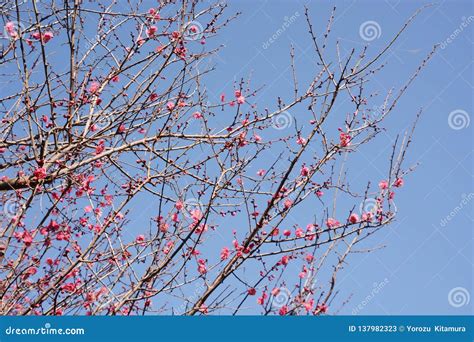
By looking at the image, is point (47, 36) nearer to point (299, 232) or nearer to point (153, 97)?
point (153, 97)

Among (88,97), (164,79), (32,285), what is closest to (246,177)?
(164,79)

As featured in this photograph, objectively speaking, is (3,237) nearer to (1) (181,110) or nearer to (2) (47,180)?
(2) (47,180)

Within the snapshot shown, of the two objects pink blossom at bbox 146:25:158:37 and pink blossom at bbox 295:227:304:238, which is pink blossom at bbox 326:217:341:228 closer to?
pink blossom at bbox 295:227:304:238

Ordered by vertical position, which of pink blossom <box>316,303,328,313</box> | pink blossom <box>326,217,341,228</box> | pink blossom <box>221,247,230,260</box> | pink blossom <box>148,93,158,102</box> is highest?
pink blossom <box>148,93,158,102</box>

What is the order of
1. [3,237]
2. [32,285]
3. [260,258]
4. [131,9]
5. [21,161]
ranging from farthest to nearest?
[131,9]
[21,161]
[32,285]
[3,237]
[260,258]

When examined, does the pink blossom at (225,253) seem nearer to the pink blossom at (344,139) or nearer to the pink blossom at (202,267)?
the pink blossom at (202,267)

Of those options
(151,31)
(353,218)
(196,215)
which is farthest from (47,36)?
(353,218)

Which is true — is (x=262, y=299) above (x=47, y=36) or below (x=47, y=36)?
below

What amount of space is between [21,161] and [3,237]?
1234mm

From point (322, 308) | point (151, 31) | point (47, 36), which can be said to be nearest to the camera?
point (322, 308)

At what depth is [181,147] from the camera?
5.05 metres

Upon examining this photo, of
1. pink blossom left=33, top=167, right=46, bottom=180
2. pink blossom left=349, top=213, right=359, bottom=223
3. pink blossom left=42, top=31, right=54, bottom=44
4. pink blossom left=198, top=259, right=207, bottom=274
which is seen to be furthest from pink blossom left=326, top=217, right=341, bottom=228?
pink blossom left=42, top=31, right=54, bottom=44

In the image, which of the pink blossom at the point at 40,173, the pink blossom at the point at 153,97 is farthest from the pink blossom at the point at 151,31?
the pink blossom at the point at 40,173

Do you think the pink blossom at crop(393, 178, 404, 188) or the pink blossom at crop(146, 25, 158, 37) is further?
the pink blossom at crop(146, 25, 158, 37)
